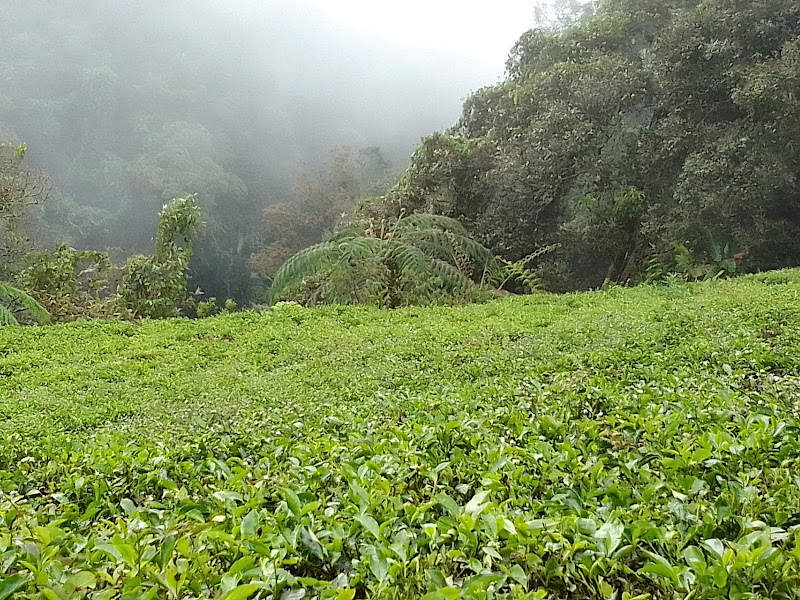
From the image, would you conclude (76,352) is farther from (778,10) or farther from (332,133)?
(332,133)

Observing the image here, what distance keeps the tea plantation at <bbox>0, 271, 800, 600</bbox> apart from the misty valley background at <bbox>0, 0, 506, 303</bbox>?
34.7ft

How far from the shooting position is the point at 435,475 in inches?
55.4

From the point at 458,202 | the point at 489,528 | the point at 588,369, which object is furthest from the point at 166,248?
the point at 489,528

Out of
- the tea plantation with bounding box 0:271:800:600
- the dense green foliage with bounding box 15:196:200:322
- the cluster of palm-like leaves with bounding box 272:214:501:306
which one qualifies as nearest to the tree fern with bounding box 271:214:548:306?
the cluster of palm-like leaves with bounding box 272:214:501:306

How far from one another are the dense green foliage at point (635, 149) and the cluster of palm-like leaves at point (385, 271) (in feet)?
4.43

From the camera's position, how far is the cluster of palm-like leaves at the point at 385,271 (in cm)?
688

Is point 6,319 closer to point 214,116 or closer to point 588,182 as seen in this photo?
point 588,182

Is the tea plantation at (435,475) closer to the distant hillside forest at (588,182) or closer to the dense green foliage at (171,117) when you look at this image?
the distant hillside forest at (588,182)

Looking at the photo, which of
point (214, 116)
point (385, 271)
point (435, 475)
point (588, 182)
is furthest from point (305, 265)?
point (214, 116)

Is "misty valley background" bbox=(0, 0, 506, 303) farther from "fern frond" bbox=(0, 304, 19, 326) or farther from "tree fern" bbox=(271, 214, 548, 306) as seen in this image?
"fern frond" bbox=(0, 304, 19, 326)

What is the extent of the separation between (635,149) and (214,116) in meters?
14.1

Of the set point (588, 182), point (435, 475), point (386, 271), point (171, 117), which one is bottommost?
point (386, 271)

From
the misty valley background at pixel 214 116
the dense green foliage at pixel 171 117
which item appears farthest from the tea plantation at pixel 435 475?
the dense green foliage at pixel 171 117

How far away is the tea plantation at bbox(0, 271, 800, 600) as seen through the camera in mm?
955
